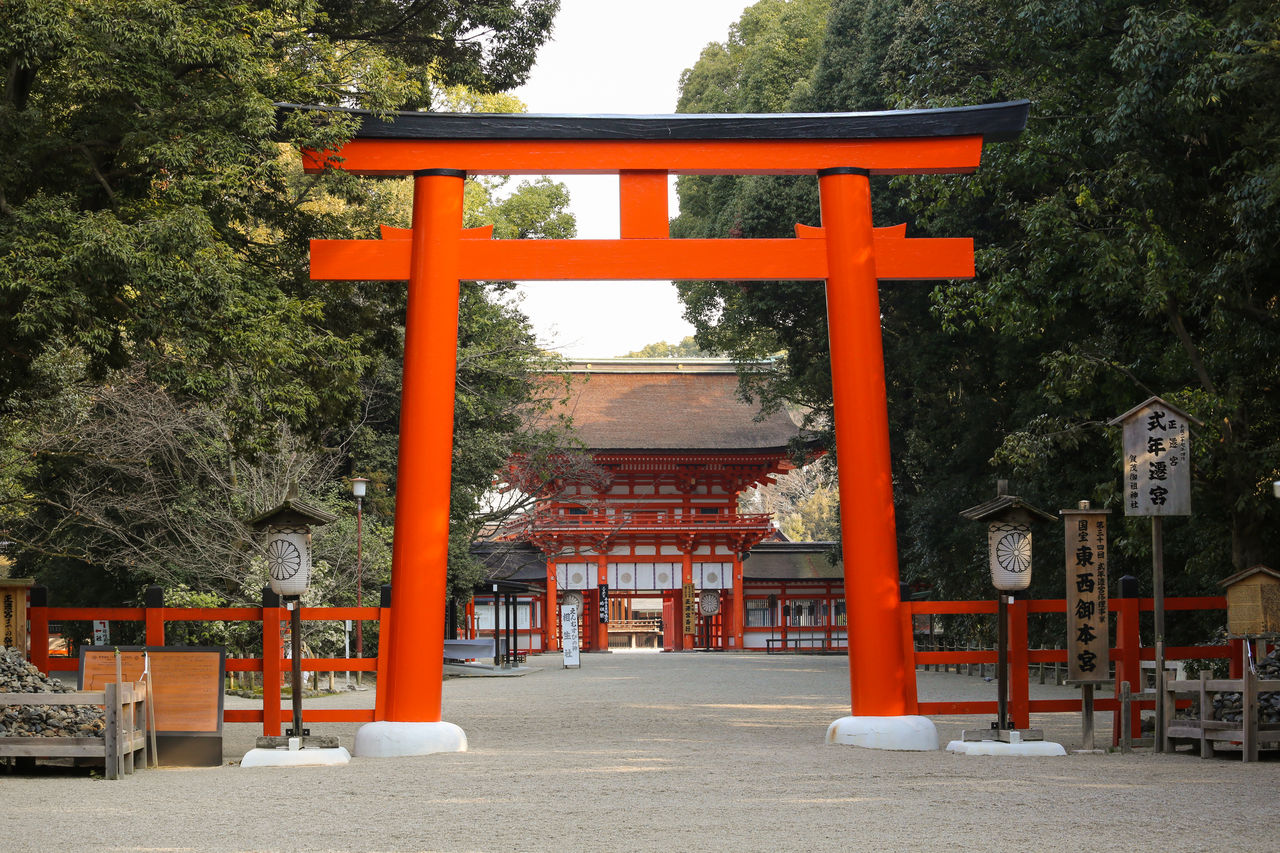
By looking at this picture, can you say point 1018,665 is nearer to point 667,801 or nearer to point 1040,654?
point 1040,654

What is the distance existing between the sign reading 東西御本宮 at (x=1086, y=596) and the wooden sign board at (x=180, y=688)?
17.4ft

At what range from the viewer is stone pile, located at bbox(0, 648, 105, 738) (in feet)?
23.2

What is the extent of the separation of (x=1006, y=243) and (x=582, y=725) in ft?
32.0

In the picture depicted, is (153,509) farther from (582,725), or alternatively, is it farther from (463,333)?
(582,725)

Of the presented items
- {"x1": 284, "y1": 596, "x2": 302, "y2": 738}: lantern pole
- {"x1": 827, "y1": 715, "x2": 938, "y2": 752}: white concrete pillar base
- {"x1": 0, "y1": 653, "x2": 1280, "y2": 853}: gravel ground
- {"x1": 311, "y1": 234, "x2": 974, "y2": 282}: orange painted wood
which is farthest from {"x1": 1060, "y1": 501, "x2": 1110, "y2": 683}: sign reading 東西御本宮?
{"x1": 284, "y1": 596, "x2": 302, "y2": 738}: lantern pole

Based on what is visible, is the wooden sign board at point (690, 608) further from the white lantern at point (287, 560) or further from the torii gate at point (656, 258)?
Answer: the white lantern at point (287, 560)

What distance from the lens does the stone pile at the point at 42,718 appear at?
7.08 meters

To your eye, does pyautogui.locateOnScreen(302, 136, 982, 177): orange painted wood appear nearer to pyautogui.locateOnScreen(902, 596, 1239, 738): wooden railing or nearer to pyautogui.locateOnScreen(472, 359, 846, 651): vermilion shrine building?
pyautogui.locateOnScreen(902, 596, 1239, 738): wooden railing

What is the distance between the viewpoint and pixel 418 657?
808 cm

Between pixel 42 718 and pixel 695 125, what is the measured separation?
5596 mm

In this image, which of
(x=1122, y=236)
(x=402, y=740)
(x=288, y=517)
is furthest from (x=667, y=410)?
(x=288, y=517)

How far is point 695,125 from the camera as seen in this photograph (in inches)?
339

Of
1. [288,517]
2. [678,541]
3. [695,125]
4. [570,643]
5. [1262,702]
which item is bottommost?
[570,643]

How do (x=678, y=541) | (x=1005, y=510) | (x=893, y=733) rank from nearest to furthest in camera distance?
(x=1005, y=510), (x=893, y=733), (x=678, y=541)
